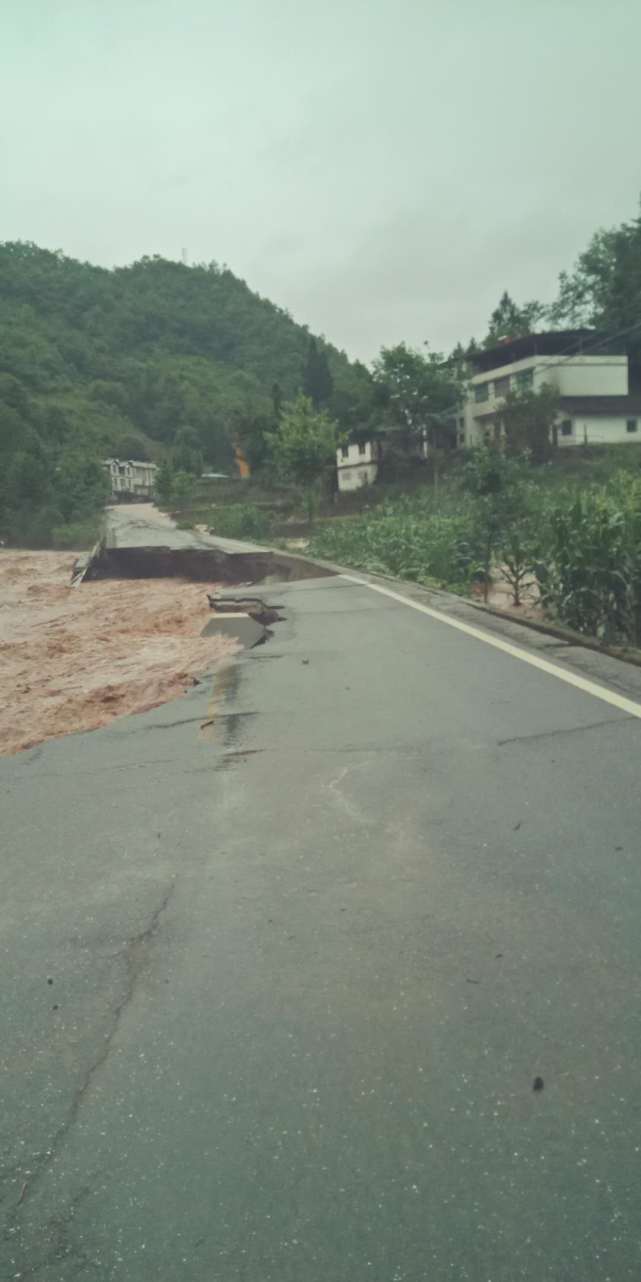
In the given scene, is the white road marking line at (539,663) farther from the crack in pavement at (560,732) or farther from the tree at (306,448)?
the tree at (306,448)

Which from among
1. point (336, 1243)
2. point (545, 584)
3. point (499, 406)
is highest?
point (499, 406)

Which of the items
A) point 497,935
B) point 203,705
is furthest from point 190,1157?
point 203,705

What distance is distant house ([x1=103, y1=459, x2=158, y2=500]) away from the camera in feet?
289

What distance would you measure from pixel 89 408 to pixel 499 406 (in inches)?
1845

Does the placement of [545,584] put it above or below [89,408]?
below

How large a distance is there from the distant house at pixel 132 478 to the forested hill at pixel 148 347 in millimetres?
1540

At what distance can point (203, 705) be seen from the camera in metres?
6.55

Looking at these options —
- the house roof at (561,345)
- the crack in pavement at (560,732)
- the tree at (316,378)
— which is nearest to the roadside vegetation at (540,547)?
the crack in pavement at (560,732)

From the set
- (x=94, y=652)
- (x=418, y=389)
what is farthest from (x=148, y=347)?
(x=94, y=652)

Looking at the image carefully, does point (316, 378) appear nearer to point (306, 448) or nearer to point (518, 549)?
point (306, 448)

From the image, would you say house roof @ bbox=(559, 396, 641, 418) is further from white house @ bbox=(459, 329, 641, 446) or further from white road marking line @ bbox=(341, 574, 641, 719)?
white road marking line @ bbox=(341, 574, 641, 719)

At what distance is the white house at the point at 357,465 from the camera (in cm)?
5991

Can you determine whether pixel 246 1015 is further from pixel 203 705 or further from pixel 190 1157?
pixel 203 705

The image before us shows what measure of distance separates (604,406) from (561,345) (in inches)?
232
